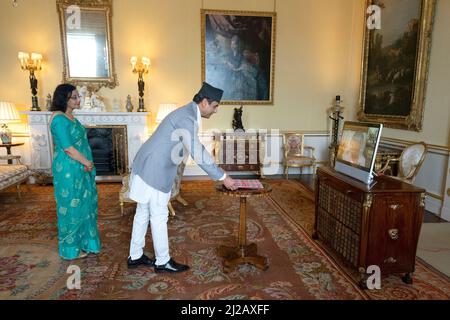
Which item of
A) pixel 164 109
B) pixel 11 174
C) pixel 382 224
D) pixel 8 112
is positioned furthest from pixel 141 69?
pixel 382 224

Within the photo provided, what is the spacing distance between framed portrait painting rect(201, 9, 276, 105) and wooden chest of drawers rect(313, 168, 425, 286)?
4.41m

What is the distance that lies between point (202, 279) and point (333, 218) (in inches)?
54.9

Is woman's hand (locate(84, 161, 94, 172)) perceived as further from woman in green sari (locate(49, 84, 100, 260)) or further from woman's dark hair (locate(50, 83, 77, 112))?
woman's dark hair (locate(50, 83, 77, 112))

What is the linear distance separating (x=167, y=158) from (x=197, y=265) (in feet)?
3.69

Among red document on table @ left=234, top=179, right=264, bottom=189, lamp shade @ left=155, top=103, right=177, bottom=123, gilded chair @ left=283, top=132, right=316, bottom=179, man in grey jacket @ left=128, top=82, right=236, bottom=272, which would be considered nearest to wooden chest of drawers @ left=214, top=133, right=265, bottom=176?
gilded chair @ left=283, top=132, right=316, bottom=179

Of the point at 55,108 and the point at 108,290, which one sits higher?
the point at 55,108

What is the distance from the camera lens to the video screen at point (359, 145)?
8.79 feet

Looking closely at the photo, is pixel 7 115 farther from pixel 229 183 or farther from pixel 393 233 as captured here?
pixel 393 233

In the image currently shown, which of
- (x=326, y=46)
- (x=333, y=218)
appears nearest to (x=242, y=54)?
(x=326, y=46)

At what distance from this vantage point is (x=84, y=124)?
6246 mm

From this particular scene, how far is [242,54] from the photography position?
673 centimetres

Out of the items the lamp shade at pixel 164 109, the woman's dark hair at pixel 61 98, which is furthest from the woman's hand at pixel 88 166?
the lamp shade at pixel 164 109

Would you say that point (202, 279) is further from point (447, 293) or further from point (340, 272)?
point (447, 293)

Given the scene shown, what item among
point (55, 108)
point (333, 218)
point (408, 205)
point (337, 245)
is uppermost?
point (55, 108)
